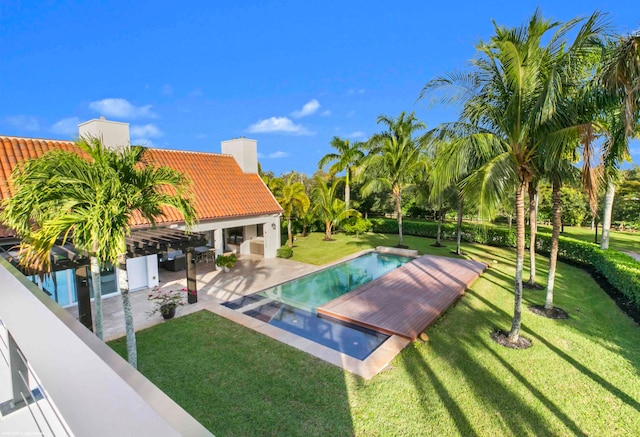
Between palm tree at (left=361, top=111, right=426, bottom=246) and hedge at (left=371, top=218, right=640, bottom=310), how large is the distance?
207 inches

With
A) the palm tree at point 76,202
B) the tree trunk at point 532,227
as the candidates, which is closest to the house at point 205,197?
the palm tree at point 76,202

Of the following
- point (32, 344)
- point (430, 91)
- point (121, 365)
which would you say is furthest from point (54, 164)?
point (430, 91)

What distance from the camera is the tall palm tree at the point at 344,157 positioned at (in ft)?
90.3

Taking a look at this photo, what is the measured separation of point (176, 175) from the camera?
6.49m

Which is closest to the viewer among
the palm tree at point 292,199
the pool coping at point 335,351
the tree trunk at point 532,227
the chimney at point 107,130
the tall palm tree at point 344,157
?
the pool coping at point 335,351

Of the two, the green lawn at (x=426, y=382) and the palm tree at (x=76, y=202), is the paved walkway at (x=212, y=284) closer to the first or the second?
the green lawn at (x=426, y=382)

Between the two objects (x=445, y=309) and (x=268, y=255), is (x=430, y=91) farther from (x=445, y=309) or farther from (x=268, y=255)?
(x=268, y=255)

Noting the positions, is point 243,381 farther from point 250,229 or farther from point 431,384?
point 250,229

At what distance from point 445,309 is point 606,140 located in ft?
19.5

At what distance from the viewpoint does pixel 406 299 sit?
10.6 m

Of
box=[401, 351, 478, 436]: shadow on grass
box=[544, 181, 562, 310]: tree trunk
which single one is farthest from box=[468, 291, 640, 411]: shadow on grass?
box=[401, 351, 478, 436]: shadow on grass

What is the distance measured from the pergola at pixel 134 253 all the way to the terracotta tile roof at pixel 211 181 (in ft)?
5.62

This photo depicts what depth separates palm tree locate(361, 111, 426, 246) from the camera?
19734 mm

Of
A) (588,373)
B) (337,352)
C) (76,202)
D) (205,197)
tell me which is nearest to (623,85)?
Answer: (588,373)
